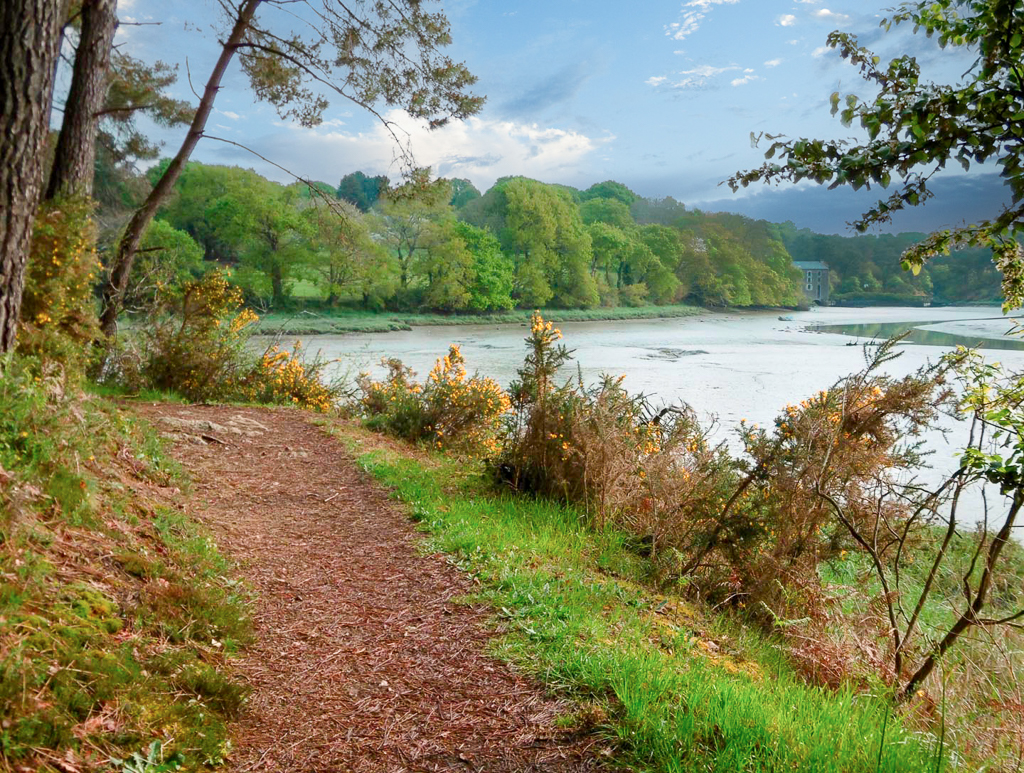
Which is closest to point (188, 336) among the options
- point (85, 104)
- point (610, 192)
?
point (85, 104)

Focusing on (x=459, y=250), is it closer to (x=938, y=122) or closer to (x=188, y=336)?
(x=188, y=336)

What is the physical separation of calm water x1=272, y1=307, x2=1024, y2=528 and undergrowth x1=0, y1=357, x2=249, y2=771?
6.23 metres

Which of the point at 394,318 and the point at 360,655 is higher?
the point at 394,318

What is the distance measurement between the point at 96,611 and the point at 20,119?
9.27 feet

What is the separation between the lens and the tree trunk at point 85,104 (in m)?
7.02

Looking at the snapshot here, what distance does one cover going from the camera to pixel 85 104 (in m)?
7.36

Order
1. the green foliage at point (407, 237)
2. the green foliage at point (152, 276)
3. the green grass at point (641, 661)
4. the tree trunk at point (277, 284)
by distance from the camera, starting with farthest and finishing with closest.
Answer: the green foliage at point (407, 237), the tree trunk at point (277, 284), the green foliage at point (152, 276), the green grass at point (641, 661)

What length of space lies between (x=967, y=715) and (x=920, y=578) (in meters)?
4.40

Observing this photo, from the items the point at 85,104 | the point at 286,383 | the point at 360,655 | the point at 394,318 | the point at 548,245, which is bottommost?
the point at 360,655

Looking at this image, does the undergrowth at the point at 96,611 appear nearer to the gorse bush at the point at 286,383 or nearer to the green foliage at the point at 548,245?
the gorse bush at the point at 286,383

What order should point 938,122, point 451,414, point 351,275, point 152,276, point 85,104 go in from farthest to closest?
point 351,275 → point 152,276 → point 451,414 → point 85,104 → point 938,122

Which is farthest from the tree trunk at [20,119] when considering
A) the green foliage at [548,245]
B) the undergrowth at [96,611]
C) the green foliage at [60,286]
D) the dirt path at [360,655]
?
the green foliage at [548,245]

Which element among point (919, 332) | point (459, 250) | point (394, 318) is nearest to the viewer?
point (919, 332)

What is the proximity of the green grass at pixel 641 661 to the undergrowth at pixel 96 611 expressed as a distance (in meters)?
1.42
